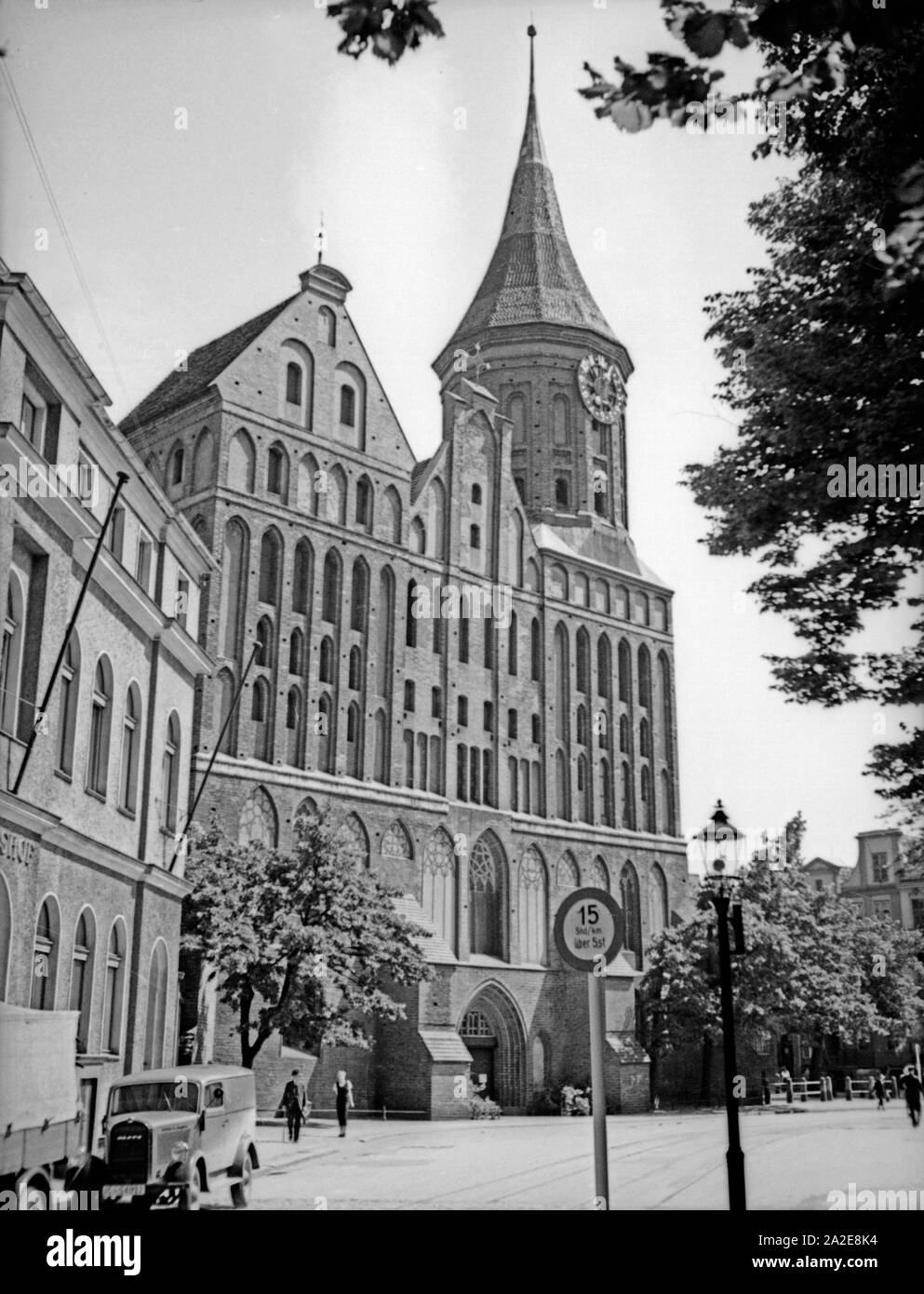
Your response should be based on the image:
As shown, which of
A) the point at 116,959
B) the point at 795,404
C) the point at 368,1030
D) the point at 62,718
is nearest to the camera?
the point at 795,404

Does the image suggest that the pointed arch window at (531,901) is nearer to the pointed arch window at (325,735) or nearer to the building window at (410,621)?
the building window at (410,621)

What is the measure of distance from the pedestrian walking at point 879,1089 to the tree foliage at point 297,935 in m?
10.6

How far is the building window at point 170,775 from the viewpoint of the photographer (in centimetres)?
1620

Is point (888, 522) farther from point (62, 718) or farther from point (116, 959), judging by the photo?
point (116, 959)

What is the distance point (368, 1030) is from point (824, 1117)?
68.1ft

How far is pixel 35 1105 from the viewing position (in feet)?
24.9

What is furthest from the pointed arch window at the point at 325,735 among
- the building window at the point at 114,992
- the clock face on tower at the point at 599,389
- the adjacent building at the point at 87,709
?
Answer: the building window at the point at 114,992

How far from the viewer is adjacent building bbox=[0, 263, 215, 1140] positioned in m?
10.8

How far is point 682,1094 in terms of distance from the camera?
15781mm

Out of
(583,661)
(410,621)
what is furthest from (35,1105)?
(583,661)

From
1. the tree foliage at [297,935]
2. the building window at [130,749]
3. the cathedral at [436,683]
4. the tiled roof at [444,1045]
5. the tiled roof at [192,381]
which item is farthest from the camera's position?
the tiled roof at [444,1045]

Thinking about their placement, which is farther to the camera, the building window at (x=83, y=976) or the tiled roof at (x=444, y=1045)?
the tiled roof at (x=444, y=1045)

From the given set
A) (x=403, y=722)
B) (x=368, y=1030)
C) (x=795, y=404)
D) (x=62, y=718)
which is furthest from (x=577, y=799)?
(x=795, y=404)

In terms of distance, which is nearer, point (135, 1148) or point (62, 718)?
point (135, 1148)
